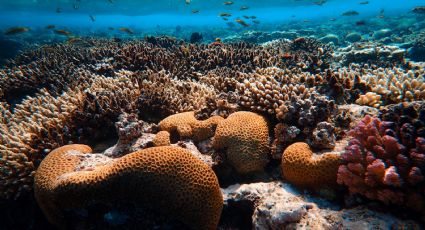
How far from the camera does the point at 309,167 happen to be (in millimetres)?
3016

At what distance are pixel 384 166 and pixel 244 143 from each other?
1.73 m

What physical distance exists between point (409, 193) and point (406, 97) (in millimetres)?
3259

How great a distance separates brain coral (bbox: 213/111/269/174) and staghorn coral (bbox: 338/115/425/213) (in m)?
1.13

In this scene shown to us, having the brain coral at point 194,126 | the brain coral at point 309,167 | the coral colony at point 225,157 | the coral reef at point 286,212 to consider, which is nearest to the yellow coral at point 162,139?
the coral colony at point 225,157

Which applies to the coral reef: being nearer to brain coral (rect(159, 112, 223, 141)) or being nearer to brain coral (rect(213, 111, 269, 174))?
brain coral (rect(213, 111, 269, 174))

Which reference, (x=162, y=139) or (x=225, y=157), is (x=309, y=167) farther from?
(x=162, y=139)

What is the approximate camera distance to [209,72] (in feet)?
23.2

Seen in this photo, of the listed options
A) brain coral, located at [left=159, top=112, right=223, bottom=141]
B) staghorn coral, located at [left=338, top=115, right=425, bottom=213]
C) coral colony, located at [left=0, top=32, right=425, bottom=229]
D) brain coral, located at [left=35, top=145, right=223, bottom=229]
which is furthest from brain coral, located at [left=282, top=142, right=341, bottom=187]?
brain coral, located at [left=159, top=112, right=223, bottom=141]

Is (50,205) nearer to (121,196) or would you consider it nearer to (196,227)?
(121,196)

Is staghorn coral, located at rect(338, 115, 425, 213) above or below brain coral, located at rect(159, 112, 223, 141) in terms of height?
above

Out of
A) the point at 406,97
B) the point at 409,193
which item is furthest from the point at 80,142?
the point at 406,97

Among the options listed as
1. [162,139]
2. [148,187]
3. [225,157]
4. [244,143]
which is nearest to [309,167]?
[244,143]

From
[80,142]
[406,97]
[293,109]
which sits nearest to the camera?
[293,109]

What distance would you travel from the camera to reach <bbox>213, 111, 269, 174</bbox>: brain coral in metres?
3.51
